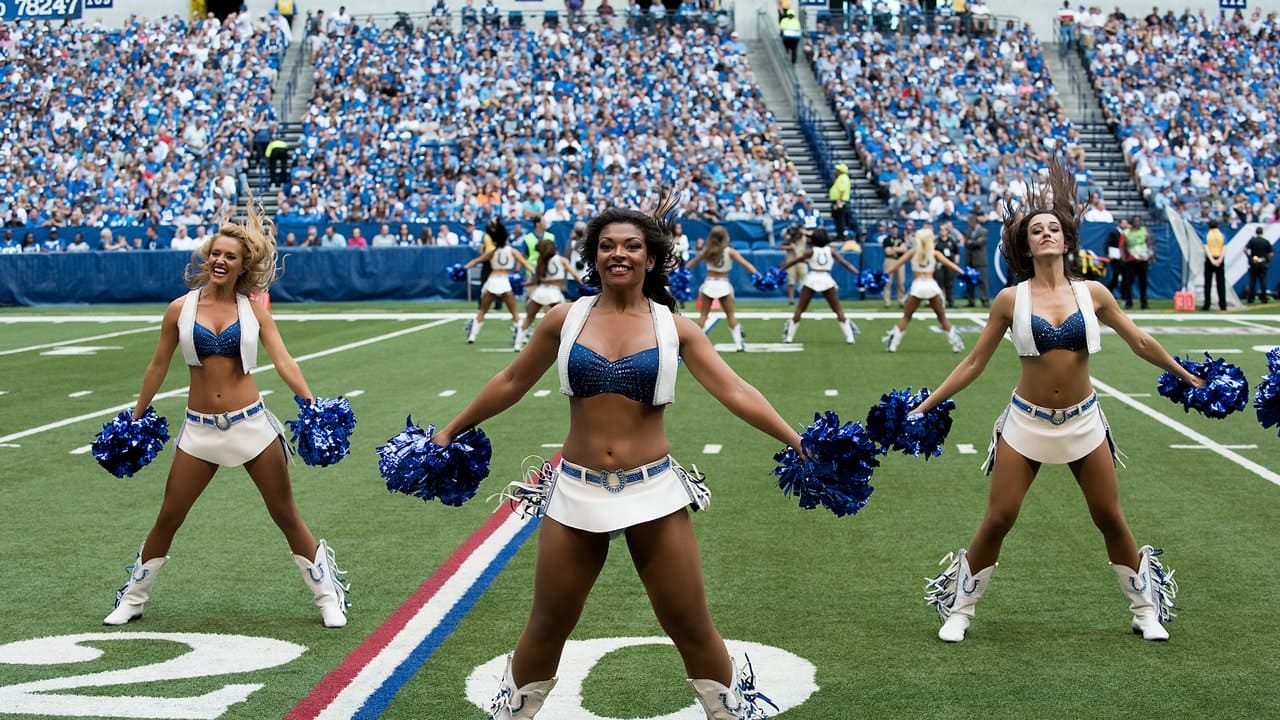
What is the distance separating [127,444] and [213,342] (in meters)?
0.68

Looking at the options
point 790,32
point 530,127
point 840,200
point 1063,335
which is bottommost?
point 840,200

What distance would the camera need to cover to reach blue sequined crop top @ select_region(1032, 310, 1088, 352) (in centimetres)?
601

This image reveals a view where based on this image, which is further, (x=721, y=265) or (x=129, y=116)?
(x=129, y=116)

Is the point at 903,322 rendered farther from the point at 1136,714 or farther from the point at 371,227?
the point at 371,227

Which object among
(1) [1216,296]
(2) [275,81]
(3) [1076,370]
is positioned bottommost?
(1) [1216,296]

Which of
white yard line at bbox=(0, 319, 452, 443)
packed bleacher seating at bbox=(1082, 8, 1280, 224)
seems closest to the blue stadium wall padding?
packed bleacher seating at bbox=(1082, 8, 1280, 224)

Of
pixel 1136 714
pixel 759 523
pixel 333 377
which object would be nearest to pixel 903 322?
pixel 333 377

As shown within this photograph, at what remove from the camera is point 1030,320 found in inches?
239

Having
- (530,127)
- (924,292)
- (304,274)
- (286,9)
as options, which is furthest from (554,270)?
(286,9)

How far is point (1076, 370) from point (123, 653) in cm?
389

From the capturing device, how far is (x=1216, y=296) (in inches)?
1214

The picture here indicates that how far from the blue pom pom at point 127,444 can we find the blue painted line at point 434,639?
59.0 inches

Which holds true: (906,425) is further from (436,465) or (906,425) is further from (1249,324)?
(1249,324)

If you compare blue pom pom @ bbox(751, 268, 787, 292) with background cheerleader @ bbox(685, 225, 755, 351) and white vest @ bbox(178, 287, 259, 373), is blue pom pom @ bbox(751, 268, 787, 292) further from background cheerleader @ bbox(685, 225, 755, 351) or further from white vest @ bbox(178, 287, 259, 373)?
white vest @ bbox(178, 287, 259, 373)
